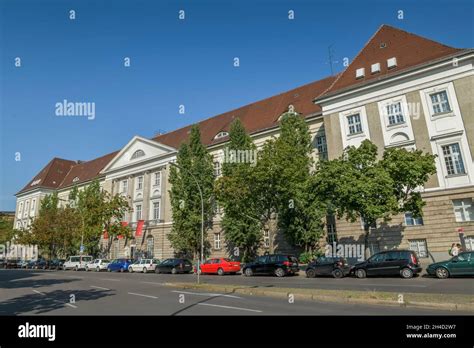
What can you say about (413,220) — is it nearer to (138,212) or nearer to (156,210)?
(156,210)

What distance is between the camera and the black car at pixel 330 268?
842 inches

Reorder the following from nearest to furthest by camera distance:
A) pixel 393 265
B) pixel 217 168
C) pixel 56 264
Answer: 1. pixel 393 265
2. pixel 217 168
3. pixel 56 264

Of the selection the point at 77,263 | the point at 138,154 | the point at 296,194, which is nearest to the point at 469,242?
the point at 296,194

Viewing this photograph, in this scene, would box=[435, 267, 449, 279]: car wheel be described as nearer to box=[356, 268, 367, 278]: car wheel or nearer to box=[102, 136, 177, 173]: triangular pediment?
box=[356, 268, 367, 278]: car wheel

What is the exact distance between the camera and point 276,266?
24.1m

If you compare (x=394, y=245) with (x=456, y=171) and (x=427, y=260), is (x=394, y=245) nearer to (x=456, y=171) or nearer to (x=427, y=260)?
(x=427, y=260)

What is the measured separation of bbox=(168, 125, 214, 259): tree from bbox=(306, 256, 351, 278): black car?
1804cm

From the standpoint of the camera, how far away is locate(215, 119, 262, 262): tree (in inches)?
1174

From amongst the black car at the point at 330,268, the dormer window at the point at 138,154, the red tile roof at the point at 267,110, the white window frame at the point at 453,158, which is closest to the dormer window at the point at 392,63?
the red tile roof at the point at 267,110

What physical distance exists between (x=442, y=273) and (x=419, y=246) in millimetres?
7519

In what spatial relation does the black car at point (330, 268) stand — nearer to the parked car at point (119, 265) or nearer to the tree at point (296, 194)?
the tree at point (296, 194)

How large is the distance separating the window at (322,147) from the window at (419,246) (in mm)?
11127

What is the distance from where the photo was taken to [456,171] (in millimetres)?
24672
